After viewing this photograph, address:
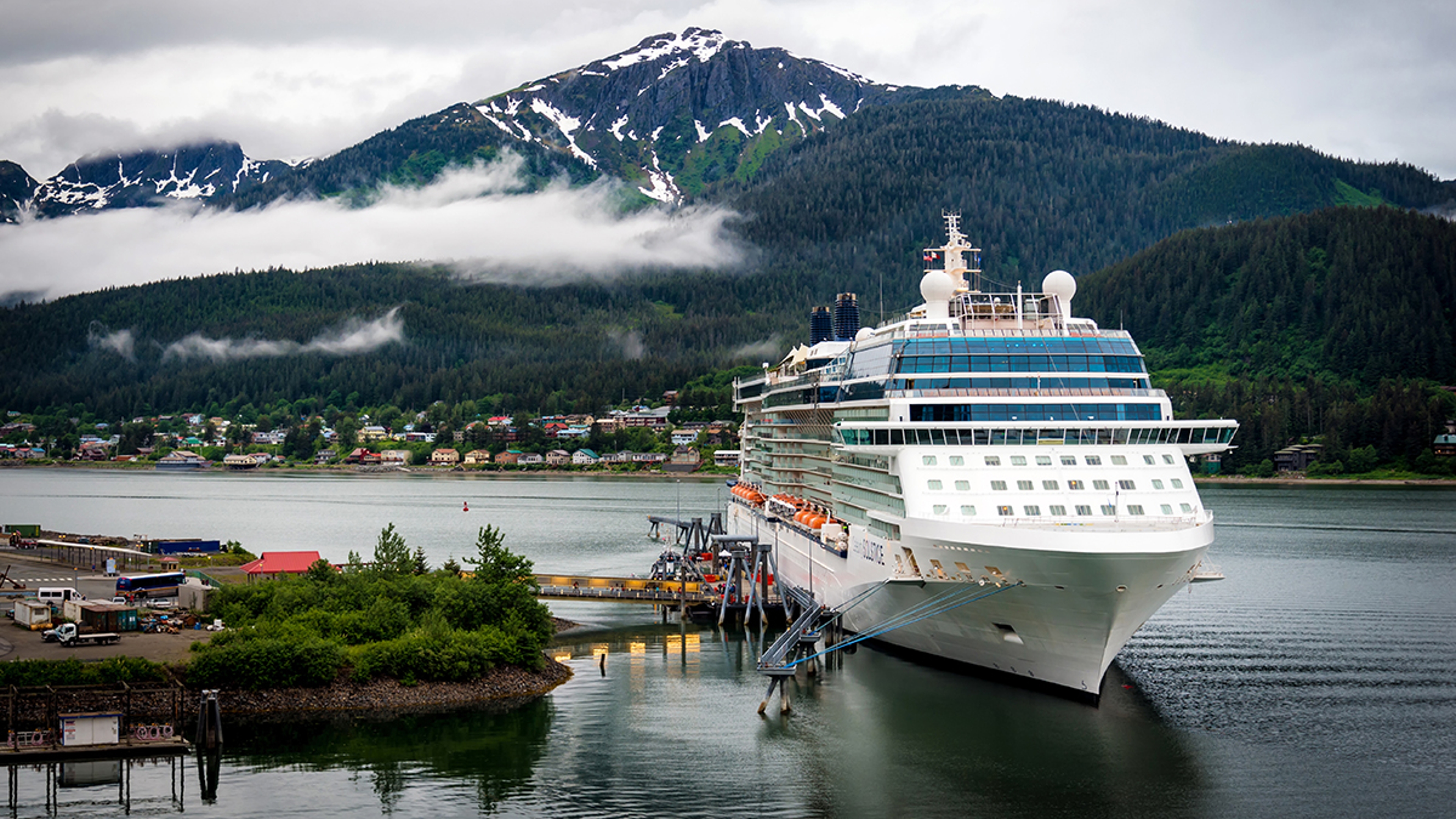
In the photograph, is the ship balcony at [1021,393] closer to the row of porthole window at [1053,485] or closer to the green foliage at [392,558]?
the row of porthole window at [1053,485]

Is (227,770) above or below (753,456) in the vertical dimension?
below

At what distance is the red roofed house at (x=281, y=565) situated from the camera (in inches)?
2405

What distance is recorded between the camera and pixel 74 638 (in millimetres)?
45781

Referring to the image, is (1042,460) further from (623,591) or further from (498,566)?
(623,591)

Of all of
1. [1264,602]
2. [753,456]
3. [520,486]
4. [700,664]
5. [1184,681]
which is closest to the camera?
[1184,681]

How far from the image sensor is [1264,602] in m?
65.9

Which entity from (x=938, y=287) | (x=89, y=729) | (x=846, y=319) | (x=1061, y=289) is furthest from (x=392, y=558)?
(x=846, y=319)

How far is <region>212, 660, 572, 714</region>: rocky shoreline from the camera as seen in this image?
136 ft

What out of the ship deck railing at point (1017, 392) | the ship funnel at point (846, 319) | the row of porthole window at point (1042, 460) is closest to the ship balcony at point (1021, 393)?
the ship deck railing at point (1017, 392)

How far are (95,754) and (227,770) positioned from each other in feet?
14.0

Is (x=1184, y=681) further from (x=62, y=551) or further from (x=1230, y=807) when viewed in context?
(x=62, y=551)

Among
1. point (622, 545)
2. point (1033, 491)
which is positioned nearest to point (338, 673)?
point (1033, 491)

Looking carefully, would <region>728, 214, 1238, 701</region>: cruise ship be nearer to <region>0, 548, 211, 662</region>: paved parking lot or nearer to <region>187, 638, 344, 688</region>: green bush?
<region>187, 638, 344, 688</region>: green bush

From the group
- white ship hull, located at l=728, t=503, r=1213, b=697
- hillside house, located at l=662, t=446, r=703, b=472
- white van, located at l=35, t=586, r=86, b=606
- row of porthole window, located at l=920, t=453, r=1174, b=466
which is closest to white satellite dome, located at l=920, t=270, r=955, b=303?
row of porthole window, located at l=920, t=453, r=1174, b=466
